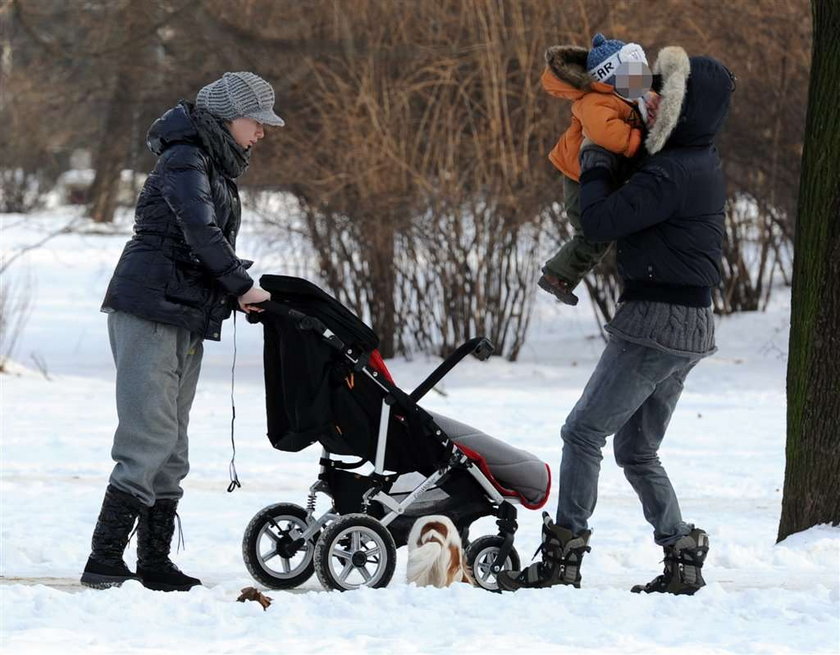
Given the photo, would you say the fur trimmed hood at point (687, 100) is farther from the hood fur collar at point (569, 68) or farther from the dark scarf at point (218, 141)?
the dark scarf at point (218, 141)

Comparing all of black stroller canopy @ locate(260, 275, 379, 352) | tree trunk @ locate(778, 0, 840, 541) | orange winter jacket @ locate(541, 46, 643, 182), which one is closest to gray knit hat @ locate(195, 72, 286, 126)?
black stroller canopy @ locate(260, 275, 379, 352)

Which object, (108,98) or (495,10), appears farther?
(108,98)

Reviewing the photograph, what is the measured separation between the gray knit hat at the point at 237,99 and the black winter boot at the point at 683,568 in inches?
82.7

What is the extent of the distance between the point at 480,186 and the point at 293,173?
189 cm

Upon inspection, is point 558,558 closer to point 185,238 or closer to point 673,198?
point 673,198

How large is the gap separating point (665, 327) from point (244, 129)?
5.52ft

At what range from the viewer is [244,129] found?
532 cm

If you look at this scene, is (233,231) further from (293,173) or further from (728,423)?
(293,173)

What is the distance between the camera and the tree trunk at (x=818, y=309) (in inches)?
240

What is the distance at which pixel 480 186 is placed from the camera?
14.7m

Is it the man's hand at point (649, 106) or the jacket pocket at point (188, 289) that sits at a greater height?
the man's hand at point (649, 106)

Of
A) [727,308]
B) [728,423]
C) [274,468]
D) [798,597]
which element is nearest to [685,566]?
[798,597]

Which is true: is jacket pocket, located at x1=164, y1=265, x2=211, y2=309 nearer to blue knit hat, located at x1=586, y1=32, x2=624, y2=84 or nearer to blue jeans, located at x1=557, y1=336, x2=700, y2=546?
blue jeans, located at x1=557, y1=336, x2=700, y2=546

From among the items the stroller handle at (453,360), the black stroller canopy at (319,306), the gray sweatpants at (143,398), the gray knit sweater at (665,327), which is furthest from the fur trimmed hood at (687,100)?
the gray sweatpants at (143,398)
